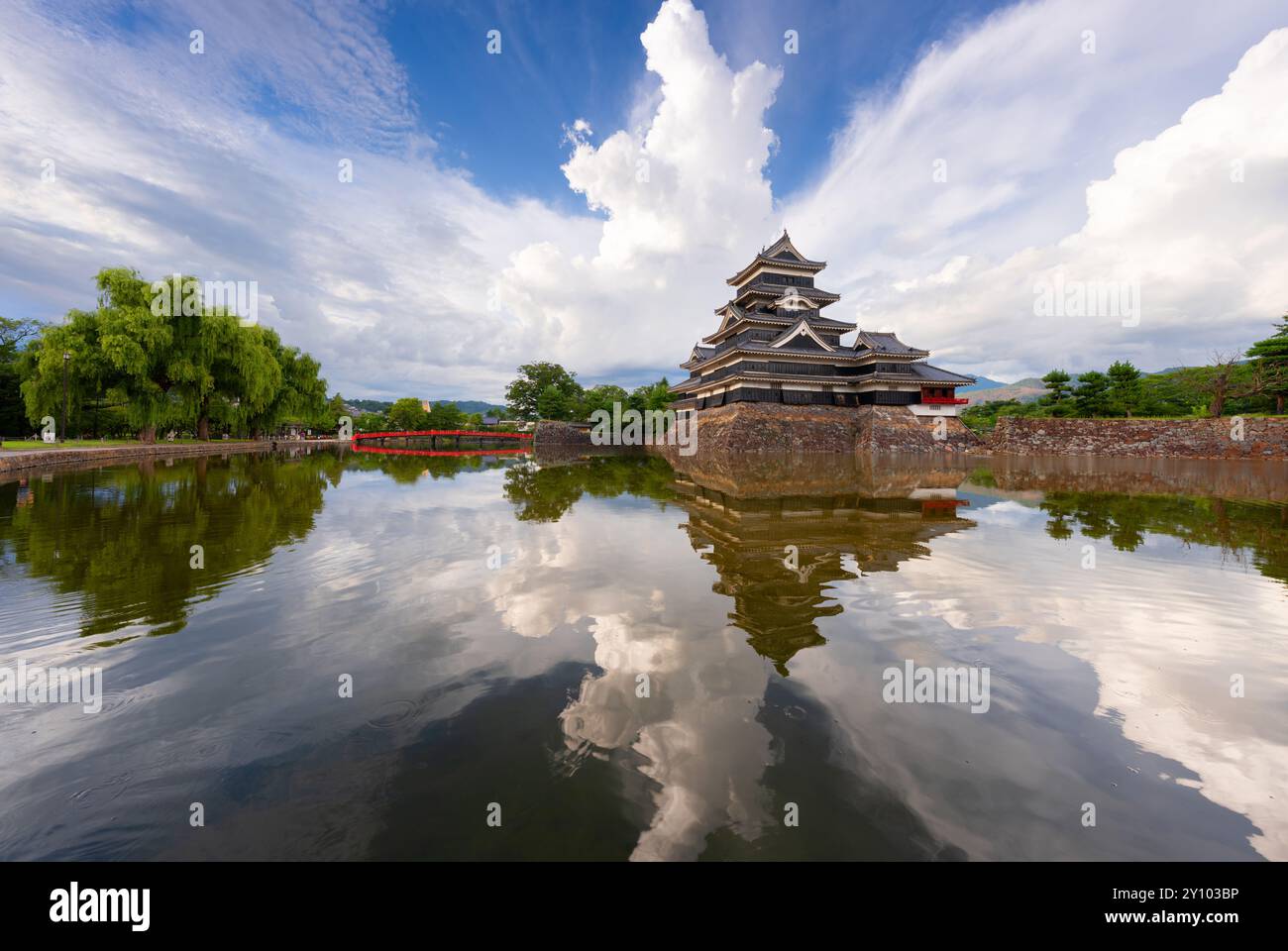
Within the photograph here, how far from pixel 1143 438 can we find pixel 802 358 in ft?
73.3

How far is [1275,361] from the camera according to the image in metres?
29.7

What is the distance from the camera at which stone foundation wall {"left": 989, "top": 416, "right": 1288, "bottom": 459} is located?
26609 millimetres

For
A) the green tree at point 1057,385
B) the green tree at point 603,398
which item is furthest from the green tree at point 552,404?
the green tree at point 1057,385

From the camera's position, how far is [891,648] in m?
4.21

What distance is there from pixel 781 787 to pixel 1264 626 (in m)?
5.88

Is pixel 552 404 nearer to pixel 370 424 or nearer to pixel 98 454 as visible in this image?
pixel 98 454

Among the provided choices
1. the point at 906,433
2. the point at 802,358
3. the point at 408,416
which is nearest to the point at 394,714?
the point at 802,358

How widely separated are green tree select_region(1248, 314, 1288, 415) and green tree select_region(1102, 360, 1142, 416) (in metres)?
5.45

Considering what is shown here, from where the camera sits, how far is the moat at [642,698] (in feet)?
7.48

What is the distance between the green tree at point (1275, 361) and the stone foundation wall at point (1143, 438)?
565 cm

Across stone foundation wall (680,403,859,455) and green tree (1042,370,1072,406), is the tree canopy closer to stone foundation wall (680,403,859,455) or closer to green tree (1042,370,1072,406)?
stone foundation wall (680,403,859,455)
